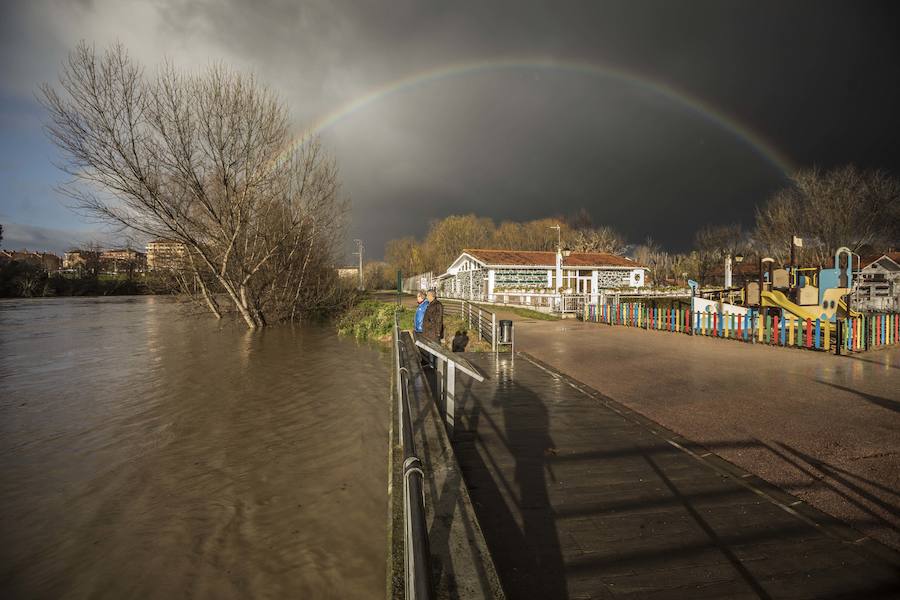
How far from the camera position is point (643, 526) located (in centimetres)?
330

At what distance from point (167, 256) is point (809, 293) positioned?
26989 millimetres

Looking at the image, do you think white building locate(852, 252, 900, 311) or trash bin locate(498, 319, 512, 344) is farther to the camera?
white building locate(852, 252, 900, 311)

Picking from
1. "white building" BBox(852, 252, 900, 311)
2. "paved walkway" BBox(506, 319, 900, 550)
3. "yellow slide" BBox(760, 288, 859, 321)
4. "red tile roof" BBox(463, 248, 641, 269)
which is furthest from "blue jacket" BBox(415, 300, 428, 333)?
"red tile roof" BBox(463, 248, 641, 269)

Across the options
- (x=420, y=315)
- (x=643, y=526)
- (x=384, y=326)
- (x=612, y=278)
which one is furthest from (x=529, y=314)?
(x=643, y=526)

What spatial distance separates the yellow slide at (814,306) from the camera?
13.4 m

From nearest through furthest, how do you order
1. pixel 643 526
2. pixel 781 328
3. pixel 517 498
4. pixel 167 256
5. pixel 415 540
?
pixel 415 540 → pixel 643 526 → pixel 517 498 → pixel 781 328 → pixel 167 256

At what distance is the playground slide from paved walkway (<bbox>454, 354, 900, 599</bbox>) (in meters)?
11.8

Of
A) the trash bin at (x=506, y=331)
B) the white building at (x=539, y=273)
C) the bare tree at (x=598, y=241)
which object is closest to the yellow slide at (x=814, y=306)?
the trash bin at (x=506, y=331)

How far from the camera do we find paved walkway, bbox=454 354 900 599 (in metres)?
2.67

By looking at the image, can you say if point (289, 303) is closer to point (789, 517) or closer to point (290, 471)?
point (290, 471)

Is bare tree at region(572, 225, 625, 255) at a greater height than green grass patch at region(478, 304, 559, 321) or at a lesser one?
greater

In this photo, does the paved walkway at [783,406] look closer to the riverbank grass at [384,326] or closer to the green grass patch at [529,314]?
the riverbank grass at [384,326]

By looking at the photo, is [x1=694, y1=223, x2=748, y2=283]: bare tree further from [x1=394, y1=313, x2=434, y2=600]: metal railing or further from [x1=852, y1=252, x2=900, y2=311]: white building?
[x1=394, y1=313, x2=434, y2=600]: metal railing

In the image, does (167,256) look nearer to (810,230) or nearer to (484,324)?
(484,324)
